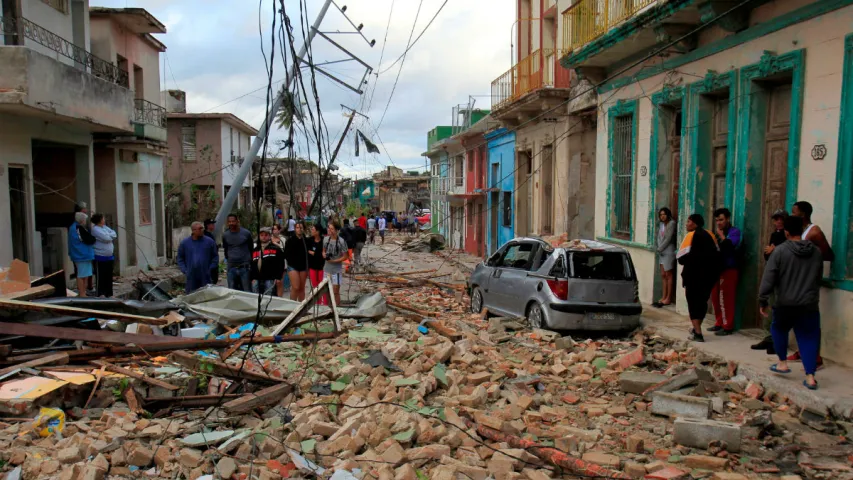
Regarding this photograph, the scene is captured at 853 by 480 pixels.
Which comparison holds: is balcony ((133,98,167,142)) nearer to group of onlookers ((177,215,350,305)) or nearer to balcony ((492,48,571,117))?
group of onlookers ((177,215,350,305))

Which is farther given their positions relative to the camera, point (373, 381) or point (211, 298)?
point (211, 298)

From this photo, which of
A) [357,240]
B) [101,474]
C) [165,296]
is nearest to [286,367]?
[101,474]

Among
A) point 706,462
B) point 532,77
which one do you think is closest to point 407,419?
point 706,462

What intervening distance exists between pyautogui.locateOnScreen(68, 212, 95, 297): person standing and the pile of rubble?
210 inches

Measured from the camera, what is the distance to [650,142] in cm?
1212

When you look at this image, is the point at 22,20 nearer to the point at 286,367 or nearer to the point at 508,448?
the point at 286,367

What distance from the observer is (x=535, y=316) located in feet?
32.3

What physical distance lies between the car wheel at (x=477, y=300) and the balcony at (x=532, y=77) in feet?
21.7

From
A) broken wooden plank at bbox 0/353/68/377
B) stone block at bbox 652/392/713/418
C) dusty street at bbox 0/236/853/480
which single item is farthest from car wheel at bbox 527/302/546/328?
broken wooden plank at bbox 0/353/68/377

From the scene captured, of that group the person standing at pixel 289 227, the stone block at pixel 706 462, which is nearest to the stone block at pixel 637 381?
the stone block at pixel 706 462

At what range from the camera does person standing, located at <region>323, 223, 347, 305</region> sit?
449 inches

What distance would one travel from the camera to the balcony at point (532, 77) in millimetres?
16703

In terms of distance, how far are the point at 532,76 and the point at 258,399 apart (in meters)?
14.0

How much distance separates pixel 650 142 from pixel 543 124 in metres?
6.53
